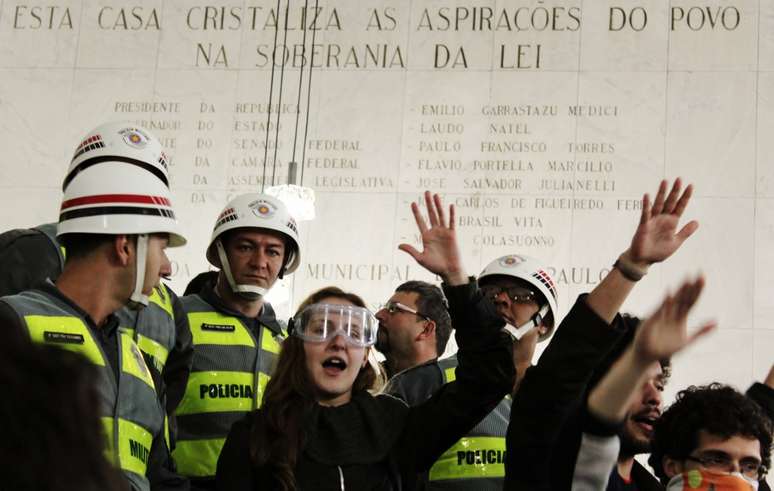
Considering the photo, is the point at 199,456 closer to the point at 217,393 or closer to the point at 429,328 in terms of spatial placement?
the point at 217,393

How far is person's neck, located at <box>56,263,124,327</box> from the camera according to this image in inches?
156

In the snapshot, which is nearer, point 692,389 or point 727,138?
point 692,389

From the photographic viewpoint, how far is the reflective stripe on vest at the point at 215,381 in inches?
220

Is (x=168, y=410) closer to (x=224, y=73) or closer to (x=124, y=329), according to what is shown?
(x=124, y=329)

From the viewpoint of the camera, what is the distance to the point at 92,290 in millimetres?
3979

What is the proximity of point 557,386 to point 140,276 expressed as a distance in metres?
1.47

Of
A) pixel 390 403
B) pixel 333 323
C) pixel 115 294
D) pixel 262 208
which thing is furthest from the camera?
pixel 262 208

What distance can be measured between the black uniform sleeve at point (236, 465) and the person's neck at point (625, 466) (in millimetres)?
1268

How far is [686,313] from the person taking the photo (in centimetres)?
295

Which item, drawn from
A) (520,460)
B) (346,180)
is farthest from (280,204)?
(346,180)

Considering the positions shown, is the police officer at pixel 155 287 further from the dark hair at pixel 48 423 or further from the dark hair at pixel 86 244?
the dark hair at pixel 48 423

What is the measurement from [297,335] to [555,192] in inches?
303

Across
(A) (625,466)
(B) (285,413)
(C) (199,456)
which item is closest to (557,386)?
(A) (625,466)

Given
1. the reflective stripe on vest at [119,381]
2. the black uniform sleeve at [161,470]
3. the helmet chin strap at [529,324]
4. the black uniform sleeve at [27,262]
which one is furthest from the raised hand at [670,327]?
the helmet chin strap at [529,324]
